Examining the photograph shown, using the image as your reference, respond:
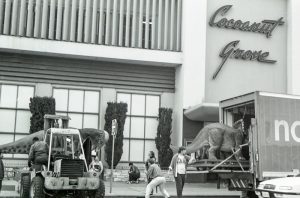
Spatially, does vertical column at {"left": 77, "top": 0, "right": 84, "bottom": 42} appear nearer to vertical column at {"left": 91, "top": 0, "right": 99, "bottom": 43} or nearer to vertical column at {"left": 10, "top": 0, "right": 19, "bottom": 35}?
vertical column at {"left": 91, "top": 0, "right": 99, "bottom": 43}

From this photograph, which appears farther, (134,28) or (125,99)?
(125,99)

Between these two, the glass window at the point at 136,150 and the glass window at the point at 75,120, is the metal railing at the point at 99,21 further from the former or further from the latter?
the glass window at the point at 136,150

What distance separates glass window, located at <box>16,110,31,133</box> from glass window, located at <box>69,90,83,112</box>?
225 cm

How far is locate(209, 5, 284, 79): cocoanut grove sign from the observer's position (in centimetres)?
2722

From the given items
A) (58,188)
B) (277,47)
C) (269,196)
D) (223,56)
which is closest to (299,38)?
(277,47)

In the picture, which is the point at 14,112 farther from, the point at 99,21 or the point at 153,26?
the point at 153,26

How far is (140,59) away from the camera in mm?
26234

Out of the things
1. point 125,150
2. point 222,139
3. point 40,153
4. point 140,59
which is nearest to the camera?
point 40,153

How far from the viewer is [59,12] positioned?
1011 inches

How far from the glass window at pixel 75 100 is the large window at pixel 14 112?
2112 mm

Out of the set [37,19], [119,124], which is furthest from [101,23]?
[119,124]

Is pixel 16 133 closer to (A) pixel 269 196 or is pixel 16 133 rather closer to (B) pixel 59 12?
(B) pixel 59 12

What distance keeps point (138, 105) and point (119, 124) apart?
5.56ft

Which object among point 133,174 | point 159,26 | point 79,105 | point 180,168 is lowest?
point 133,174
